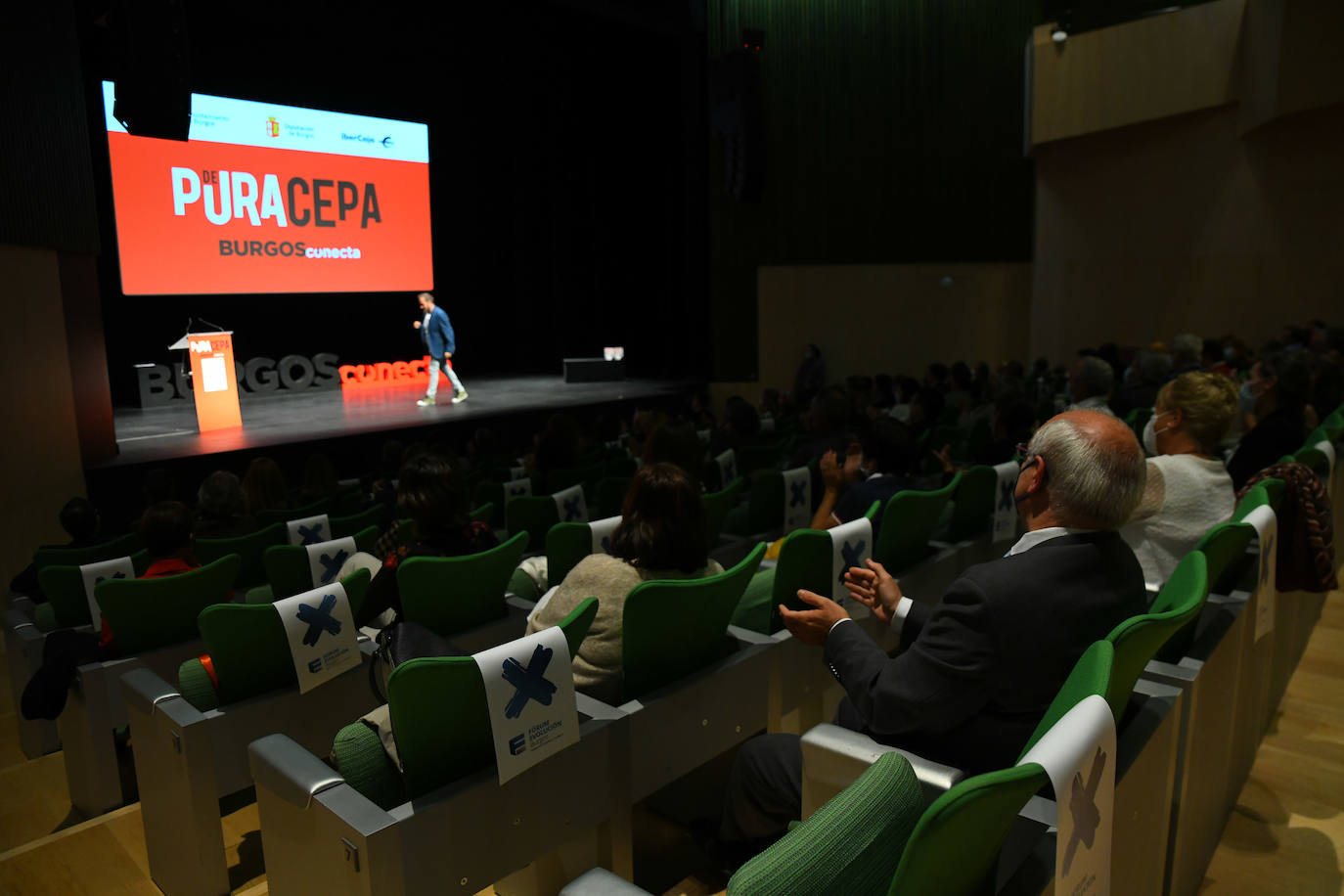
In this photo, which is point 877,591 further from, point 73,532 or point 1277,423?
point 73,532

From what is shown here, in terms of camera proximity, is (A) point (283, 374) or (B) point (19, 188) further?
(A) point (283, 374)

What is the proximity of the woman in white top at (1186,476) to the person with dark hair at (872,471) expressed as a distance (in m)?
0.81

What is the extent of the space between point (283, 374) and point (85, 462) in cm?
523

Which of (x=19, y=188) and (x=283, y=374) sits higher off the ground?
(x=19, y=188)

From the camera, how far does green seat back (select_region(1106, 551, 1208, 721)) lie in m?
1.25

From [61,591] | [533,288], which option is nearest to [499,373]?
[533,288]

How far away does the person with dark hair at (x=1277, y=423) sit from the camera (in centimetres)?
337

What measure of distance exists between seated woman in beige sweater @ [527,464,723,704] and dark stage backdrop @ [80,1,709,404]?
10141 mm

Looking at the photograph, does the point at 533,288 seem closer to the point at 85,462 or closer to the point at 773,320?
the point at 773,320

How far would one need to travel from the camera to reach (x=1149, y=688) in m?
1.60

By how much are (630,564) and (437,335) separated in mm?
8514

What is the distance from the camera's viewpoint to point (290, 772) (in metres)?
1.62

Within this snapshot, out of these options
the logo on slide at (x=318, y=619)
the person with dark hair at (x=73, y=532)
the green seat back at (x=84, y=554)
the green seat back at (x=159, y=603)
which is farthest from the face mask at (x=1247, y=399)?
the person with dark hair at (x=73, y=532)

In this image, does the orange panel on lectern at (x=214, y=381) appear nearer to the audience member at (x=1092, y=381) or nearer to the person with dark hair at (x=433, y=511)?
→ the person with dark hair at (x=433, y=511)
